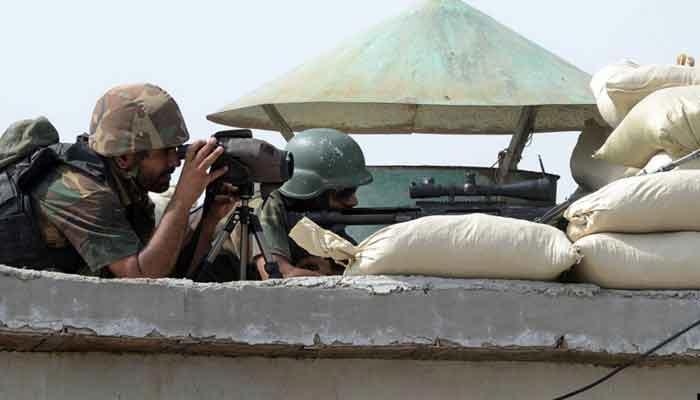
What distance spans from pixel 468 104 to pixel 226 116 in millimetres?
1554

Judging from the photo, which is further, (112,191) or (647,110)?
(647,110)

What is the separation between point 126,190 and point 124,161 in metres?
0.09

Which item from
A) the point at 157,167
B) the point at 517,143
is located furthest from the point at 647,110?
the point at 517,143

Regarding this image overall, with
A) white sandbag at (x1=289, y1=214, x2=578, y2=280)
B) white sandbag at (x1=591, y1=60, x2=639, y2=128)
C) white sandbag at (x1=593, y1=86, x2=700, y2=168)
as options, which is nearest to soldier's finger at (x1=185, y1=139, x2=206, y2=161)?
white sandbag at (x1=289, y1=214, x2=578, y2=280)

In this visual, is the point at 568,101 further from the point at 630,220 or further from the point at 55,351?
the point at 55,351

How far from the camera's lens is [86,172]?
4949 mm

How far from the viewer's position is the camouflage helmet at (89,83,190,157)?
16.5 feet

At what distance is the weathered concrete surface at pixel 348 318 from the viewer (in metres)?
3.97

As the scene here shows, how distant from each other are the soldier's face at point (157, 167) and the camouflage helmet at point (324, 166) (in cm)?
94

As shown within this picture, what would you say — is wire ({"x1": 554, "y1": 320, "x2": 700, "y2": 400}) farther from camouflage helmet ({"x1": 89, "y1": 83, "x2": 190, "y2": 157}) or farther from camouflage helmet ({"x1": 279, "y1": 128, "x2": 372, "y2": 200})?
camouflage helmet ({"x1": 279, "y1": 128, "x2": 372, "y2": 200})

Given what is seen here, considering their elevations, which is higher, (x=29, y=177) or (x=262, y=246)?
(x=29, y=177)

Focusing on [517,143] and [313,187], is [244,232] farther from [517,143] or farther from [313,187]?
[517,143]

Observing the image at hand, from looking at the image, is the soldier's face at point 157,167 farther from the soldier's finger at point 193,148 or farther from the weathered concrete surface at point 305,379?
the weathered concrete surface at point 305,379

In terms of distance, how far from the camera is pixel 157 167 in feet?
16.8
